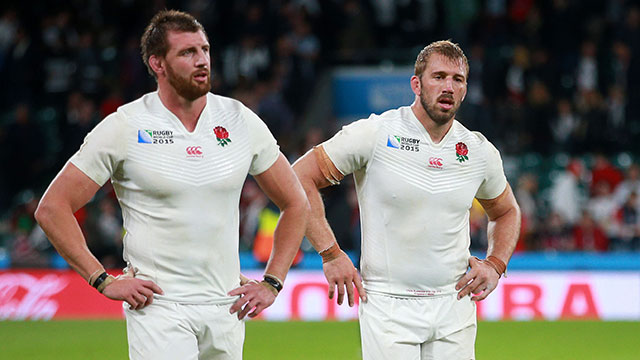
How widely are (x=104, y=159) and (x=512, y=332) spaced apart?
8.34 metres

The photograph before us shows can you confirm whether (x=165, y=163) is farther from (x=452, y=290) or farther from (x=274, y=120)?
(x=274, y=120)

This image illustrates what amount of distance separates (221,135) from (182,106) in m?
0.22

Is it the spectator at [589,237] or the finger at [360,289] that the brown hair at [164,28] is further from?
the spectator at [589,237]

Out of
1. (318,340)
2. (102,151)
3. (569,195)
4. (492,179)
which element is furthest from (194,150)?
(569,195)

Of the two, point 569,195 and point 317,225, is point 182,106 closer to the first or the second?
point 317,225

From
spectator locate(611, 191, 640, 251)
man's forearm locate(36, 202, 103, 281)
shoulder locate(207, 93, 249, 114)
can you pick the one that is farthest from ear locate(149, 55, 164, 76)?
spectator locate(611, 191, 640, 251)

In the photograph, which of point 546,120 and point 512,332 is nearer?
point 512,332

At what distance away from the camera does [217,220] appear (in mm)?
4535

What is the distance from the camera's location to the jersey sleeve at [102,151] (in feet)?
14.5

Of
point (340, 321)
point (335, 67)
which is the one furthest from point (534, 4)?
point (340, 321)

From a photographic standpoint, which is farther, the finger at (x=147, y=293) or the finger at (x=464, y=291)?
the finger at (x=464, y=291)

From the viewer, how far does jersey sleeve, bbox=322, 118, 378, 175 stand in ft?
17.6

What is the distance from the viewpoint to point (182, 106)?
183 inches

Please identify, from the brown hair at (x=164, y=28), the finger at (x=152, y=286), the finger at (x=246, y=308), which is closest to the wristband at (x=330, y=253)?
the finger at (x=246, y=308)
